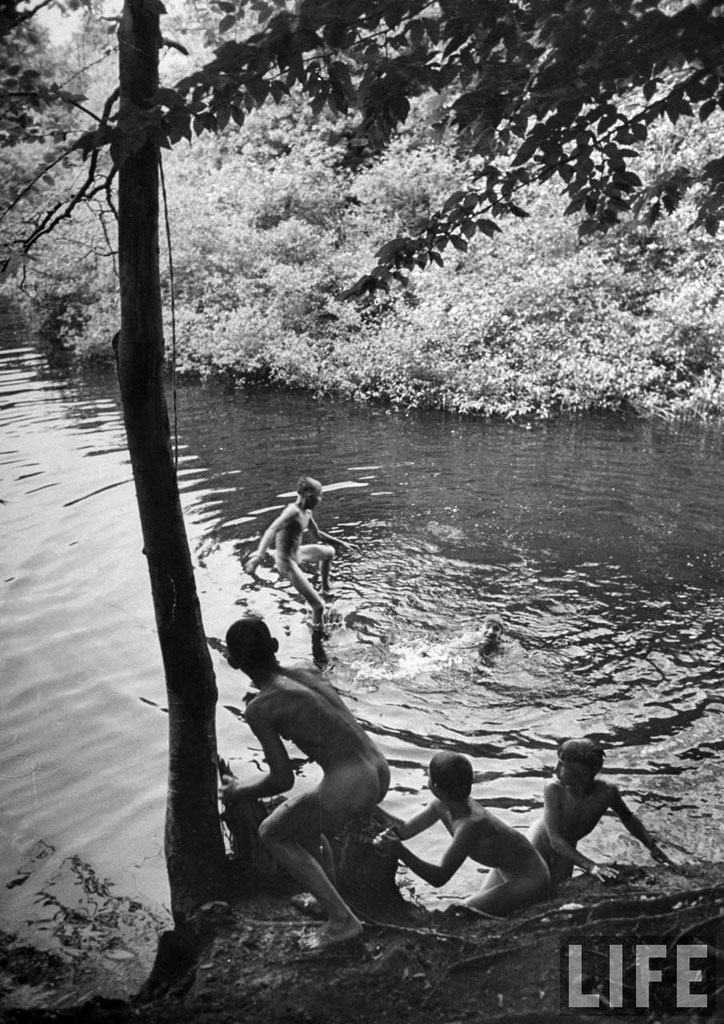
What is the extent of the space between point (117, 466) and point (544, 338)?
1131 cm

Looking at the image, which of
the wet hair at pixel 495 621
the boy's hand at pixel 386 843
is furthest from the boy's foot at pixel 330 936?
the wet hair at pixel 495 621

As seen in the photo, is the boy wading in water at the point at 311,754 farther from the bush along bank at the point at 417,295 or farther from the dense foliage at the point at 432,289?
the bush along bank at the point at 417,295

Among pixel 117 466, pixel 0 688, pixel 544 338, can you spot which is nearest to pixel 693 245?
pixel 544 338

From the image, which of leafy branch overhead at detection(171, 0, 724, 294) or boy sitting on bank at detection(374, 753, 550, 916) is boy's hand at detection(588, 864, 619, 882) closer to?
boy sitting on bank at detection(374, 753, 550, 916)

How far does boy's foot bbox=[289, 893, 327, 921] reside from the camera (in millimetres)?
4777

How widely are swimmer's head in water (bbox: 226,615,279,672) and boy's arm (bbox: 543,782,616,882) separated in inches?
77.1

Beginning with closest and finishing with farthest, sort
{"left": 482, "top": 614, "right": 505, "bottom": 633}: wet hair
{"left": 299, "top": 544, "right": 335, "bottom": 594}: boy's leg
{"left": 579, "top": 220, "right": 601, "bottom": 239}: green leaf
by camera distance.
→ {"left": 579, "top": 220, "right": 601, "bottom": 239}: green leaf → {"left": 482, "top": 614, "right": 505, "bottom": 633}: wet hair → {"left": 299, "top": 544, "right": 335, "bottom": 594}: boy's leg

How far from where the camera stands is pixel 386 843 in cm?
489

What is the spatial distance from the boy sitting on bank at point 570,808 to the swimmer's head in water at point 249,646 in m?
1.92

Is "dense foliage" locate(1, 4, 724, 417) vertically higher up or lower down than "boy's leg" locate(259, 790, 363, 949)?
higher up

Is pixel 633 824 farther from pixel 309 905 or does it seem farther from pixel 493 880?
pixel 309 905

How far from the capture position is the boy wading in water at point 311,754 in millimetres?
4613

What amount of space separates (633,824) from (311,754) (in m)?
2.15

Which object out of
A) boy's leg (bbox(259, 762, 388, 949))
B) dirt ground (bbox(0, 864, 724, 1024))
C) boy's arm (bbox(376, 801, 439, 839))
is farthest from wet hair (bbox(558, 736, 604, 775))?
boy's leg (bbox(259, 762, 388, 949))
